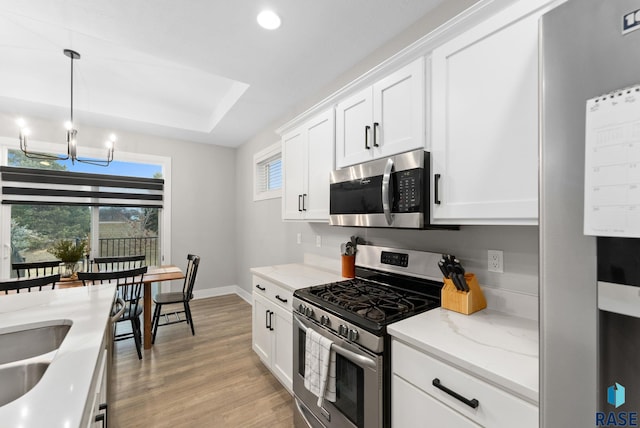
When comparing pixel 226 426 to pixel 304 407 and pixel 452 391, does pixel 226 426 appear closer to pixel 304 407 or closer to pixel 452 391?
pixel 304 407

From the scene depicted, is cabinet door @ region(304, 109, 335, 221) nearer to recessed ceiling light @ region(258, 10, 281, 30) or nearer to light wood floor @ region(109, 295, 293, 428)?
recessed ceiling light @ region(258, 10, 281, 30)

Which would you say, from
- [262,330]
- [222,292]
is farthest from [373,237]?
[222,292]

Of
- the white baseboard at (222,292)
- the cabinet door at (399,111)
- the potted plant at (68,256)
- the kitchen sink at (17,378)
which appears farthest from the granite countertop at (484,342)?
the white baseboard at (222,292)

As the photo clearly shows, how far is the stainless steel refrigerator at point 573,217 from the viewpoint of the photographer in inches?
21.4

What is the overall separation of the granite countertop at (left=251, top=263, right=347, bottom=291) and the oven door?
32 centimetres

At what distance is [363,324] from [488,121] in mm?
1105

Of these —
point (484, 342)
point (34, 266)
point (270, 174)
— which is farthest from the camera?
point (270, 174)

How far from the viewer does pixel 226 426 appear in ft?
6.09

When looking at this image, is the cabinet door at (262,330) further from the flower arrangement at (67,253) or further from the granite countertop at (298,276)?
the flower arrangement at (67,253)

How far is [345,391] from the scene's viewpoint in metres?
1.44

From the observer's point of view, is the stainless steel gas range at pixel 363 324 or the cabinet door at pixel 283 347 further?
the cabinet door at pixel 283 347

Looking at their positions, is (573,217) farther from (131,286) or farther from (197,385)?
(131,286)

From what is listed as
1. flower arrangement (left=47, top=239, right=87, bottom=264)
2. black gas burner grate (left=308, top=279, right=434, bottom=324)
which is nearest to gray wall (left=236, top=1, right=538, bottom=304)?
black gas burner grate (left=308, top=279, right=434, bottom=324)

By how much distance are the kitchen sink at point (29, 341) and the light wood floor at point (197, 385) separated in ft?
3.44
